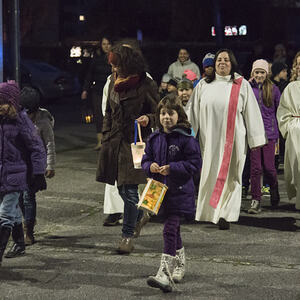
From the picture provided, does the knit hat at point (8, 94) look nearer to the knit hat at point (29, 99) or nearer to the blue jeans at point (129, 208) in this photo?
the knit hat at point (29, 99)

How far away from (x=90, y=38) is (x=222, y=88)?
124 ft

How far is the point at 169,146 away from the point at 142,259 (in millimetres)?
1213

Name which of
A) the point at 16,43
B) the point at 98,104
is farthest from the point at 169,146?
the point at 98,104

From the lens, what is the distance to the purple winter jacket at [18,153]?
762 centimetres

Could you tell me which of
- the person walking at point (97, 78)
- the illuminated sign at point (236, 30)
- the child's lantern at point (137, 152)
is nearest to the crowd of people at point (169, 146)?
the child's lantern at point (137, 152)

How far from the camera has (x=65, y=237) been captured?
8938 millimetres

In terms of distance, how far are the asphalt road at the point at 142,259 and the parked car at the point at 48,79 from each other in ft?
54.6

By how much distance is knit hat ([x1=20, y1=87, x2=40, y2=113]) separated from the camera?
8555mm

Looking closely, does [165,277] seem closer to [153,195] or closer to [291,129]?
[153,195]

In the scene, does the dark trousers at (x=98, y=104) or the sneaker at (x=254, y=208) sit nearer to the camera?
the sneaker at (x=254, y=208)

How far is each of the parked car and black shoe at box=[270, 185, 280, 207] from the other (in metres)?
16.7

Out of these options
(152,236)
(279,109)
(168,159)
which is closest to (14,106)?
(168,159)

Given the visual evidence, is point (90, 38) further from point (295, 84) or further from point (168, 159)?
point (168, 159)

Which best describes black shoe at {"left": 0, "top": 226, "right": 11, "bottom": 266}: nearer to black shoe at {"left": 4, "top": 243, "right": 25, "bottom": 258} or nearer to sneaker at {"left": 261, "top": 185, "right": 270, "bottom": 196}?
black shoe at {"left": 4, "top": 243, "right": 25, "bottom": 258}
